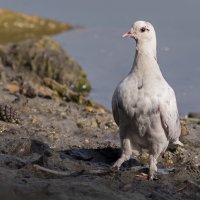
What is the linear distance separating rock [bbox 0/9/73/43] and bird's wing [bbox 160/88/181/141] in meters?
12.5

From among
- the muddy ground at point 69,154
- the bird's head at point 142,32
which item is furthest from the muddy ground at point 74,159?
the bird's head at point 142,32

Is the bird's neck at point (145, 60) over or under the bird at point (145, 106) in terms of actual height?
over

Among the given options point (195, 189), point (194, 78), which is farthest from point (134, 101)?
point (194, 78)

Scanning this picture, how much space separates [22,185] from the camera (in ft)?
18.0

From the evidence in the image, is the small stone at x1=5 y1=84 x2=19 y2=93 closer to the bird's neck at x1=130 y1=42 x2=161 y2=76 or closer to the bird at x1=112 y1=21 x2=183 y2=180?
the bird at x1=112 y1=21 x2=183 y2=180

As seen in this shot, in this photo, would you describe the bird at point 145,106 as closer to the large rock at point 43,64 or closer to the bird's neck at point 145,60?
the bird's neck at point 145,60

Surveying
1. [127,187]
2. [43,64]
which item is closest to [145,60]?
[127,187]

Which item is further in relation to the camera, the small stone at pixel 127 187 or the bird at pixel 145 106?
the bird at pixel 145 106

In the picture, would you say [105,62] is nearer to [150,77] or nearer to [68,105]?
[68,105]

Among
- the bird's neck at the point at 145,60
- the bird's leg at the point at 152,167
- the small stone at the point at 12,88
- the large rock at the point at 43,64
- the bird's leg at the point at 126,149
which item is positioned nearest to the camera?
the bird's leg at the point at 152,167

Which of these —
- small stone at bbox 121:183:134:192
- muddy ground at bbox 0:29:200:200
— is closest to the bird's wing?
muddy ground at bbox 0:29:200:200

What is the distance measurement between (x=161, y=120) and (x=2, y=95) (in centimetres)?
348

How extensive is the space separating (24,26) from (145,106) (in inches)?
559

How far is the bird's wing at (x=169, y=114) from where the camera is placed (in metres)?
7.08
